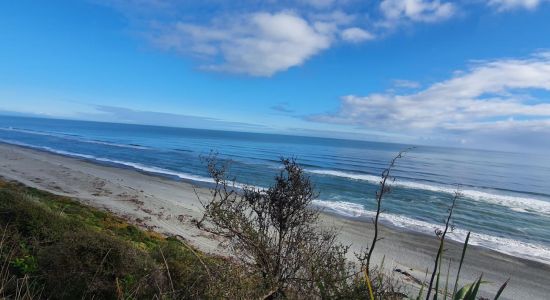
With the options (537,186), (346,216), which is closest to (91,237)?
(346,216)

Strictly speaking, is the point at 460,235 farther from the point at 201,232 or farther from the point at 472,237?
the point at 201,232

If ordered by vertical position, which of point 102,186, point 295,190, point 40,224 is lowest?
point 102,186

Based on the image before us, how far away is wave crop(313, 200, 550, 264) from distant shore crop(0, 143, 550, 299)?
40.0 inches

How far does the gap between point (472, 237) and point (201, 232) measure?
14.6m

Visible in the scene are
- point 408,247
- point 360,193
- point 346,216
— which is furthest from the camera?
point 360,193

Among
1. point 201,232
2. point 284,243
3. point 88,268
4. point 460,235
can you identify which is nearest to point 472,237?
point 460,235

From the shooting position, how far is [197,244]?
14.2 metres

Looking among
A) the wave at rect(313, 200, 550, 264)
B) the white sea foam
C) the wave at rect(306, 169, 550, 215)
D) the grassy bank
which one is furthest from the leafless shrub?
the wave at rect(306, 169, 550, 215)

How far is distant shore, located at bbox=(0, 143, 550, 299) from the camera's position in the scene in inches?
579

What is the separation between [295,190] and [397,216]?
1814 centimetres

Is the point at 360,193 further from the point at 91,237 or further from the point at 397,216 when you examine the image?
the point at 91,237

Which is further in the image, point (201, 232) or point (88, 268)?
point (201, 232)

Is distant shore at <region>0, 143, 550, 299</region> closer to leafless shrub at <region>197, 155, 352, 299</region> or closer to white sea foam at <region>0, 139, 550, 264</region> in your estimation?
white sea foam at <region>0, 139, 550, 264</region>

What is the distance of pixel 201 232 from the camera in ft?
53.0
